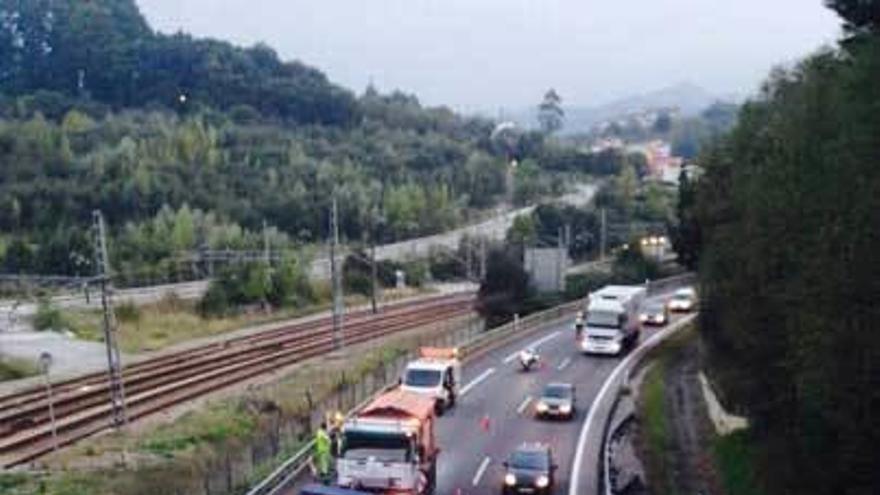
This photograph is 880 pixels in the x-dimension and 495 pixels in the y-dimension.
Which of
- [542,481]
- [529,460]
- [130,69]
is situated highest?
[130,69]

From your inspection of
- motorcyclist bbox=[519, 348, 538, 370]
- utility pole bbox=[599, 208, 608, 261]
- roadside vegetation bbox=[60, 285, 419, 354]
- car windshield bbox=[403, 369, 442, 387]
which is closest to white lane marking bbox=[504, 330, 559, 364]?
motorcyclist bbox=[519, 348, 538, 370]

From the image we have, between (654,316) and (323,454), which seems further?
(654,316)

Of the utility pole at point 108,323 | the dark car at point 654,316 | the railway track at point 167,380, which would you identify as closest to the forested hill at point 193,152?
the railway track at point 167,380

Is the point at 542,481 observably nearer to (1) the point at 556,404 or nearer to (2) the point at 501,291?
(1) the point at 556,404

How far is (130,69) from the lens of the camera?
155 meters

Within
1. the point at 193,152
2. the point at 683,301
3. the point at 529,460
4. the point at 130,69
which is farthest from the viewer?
the point at 130,69

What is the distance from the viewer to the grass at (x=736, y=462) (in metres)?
28.1

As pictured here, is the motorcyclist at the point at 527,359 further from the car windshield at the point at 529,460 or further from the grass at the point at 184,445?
the car windshield at the point at 529,460

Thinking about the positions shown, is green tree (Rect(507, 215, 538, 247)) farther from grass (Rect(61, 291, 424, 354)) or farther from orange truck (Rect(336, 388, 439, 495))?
orange truck (Rect(336, 388, 439, 495))

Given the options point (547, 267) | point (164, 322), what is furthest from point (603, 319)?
point (164, 322)

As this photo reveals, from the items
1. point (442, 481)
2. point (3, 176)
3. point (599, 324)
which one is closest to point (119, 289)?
point (3, 176)

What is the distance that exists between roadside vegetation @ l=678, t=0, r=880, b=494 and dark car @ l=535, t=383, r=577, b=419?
7211mm

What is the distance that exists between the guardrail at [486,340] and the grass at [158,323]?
1487 cm

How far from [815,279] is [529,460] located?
11597 millimetres
